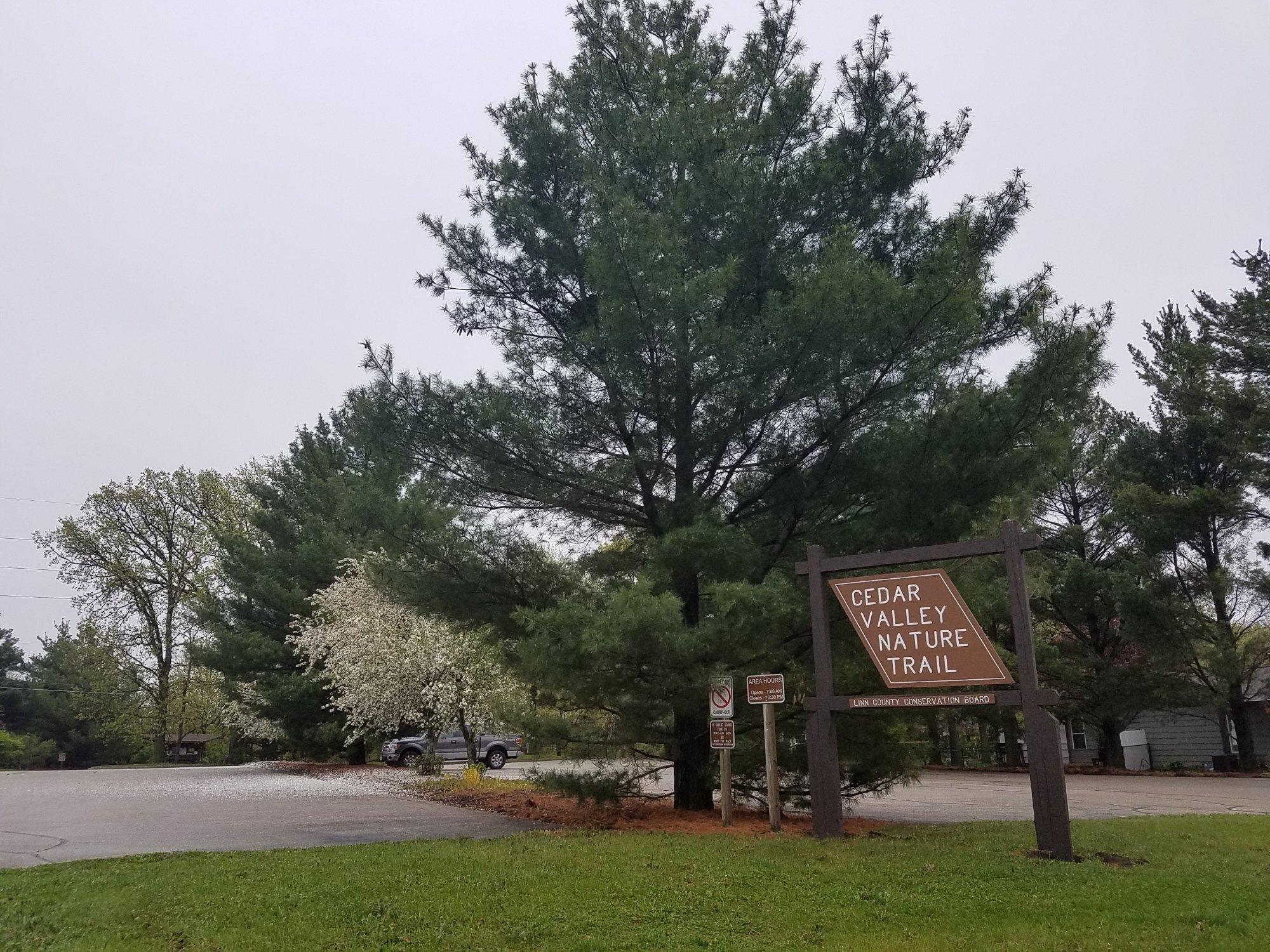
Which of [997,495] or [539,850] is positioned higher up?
[997,495]

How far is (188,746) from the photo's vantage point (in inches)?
2136

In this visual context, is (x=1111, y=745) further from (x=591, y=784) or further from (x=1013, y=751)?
Answer: (x=591, y=784)

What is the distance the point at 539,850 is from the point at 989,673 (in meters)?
4.52

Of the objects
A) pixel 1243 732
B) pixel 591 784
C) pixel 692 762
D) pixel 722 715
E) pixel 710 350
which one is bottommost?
pixel 1243 732

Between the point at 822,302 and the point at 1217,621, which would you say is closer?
the point at 822,302

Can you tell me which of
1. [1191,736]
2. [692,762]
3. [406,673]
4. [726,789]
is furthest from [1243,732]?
[406,673]

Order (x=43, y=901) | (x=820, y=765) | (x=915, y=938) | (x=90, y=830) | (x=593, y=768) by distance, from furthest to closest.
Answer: (x=593, y=768)
(x=90, y=830)
(x=820, y=765)
(x=43, y=901)
(x=915, y=938)

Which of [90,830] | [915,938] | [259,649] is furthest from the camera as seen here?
[259,649]

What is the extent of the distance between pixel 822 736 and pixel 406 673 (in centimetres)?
1358

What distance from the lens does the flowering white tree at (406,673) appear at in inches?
800

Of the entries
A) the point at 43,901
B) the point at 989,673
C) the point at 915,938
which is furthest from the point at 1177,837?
the point at 43,901

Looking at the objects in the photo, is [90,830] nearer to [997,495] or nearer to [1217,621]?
[997,495]

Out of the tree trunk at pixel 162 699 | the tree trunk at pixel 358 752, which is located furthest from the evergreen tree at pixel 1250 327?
the tree trunk at pixel 162 699

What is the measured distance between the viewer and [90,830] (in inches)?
448
